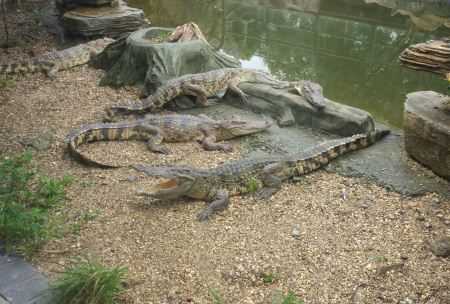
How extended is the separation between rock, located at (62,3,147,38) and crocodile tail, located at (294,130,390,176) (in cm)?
610

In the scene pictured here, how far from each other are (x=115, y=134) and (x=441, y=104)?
339cm

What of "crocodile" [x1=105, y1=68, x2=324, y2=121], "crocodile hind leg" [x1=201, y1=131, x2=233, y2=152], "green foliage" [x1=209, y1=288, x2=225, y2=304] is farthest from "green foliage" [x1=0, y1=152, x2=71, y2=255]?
"crocodile" [x1=105, y1=68, x2=324, y2=121]

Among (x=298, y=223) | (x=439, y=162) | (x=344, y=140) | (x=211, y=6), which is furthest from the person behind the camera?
(x=211, y=6)

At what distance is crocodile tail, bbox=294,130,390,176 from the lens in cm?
529

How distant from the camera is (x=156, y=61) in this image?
7.71 metres

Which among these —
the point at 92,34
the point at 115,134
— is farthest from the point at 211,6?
the point at 115,134

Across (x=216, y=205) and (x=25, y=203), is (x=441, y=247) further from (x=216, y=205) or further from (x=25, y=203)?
(x=25, y=203)

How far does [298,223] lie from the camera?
451 centimetres

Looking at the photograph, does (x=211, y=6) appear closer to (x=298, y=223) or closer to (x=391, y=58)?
(x=391, y=58)

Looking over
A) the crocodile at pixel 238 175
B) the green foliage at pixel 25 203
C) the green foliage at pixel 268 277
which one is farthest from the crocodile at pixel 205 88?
the green foliage at pixel 268 277

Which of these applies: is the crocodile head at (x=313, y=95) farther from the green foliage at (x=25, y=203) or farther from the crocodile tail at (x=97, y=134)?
the green foliage at (x=25, y=203)

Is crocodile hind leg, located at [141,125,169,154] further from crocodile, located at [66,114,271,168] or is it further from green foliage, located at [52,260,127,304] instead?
green foliage, located at [52,260,127,304]

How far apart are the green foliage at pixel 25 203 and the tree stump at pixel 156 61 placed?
273cm

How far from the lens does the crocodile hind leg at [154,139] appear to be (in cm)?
593
